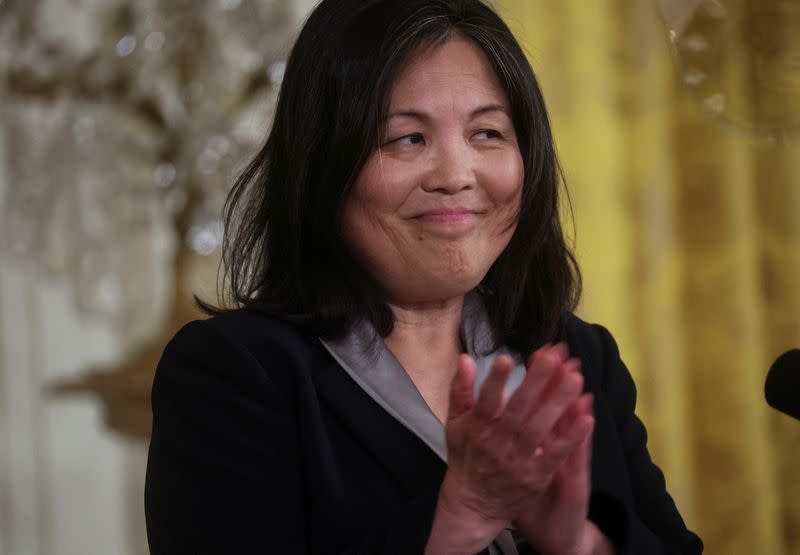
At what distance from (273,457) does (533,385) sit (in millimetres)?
403

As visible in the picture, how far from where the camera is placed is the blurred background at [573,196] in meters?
3.21

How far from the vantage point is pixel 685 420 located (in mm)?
3537

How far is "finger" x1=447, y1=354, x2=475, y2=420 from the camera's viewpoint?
41.9 inches

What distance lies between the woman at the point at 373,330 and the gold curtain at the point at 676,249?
2004 millimetres


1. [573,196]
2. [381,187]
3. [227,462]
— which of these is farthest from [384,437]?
[573,196]

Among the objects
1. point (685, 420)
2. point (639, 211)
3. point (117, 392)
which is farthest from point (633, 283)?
point (117, 392)

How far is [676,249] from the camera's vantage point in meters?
3.55

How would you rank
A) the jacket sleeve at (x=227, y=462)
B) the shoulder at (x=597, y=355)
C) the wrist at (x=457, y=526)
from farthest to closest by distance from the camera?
the shoulder at (x=597, y=355) → the jacket sleeve at (x=227, y=462) → the wrist at (x=457, y=526)

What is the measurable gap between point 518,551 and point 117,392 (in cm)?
256

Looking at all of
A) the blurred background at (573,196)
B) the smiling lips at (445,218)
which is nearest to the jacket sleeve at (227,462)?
the smiling lips at (445,218)

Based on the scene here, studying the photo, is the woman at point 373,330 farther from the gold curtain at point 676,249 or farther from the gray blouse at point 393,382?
the gold curtain at point 676,249

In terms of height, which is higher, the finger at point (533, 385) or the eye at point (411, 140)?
the eye at point (411, 140)

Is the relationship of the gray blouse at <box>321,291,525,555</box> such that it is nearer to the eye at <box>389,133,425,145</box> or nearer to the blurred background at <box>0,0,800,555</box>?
the eye at <box>389,133,425,145</box>

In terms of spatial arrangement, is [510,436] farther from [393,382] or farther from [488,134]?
[488,134]
